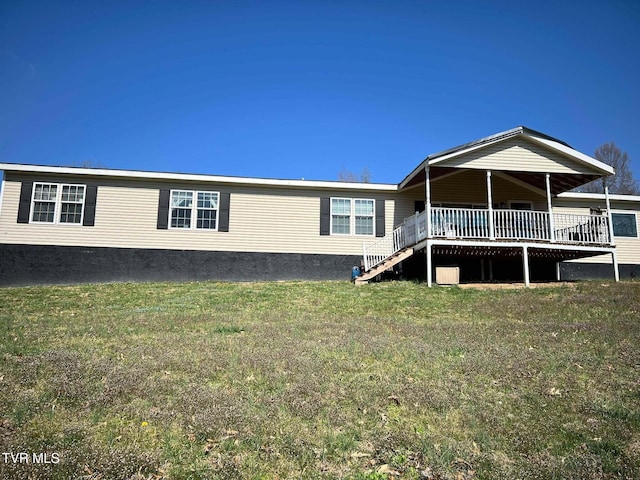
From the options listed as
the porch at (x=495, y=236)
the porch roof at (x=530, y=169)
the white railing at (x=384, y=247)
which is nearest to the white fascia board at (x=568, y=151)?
the porch roof at (x=530, y=169)

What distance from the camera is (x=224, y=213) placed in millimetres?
15680

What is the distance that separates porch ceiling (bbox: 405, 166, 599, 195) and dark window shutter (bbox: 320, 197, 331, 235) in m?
2.98

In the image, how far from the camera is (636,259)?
1797cm

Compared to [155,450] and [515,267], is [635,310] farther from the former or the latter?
[155,450]

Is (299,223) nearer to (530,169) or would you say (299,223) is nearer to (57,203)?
(530,169)

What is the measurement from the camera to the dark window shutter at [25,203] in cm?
1461

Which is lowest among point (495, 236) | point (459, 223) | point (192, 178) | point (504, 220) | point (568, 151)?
point (495, 236)

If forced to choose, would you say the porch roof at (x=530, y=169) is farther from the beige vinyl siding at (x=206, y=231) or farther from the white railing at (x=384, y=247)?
the beige vinyl siding at (x=206, y=231)

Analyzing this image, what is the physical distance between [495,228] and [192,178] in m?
10.3

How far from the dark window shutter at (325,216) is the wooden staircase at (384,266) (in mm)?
2533

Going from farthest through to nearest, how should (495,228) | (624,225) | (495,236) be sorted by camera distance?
(624,225) < (495,228) < (495,236)

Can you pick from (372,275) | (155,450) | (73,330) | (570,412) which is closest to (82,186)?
(73,330)

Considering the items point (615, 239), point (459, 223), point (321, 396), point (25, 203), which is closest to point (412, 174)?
point (459, 223)

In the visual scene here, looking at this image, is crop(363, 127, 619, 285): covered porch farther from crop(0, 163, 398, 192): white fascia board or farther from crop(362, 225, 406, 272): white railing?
crop(0, 163, 398, 192): white fascia board
